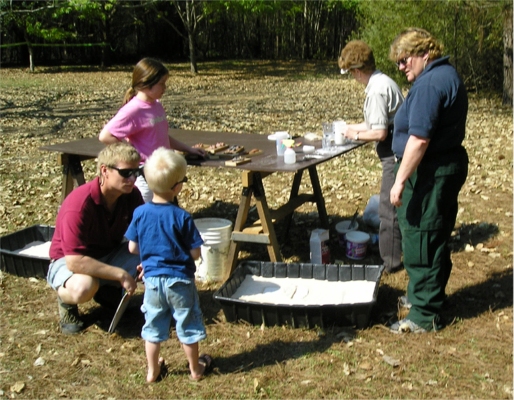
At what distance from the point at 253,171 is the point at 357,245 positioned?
1268 mm

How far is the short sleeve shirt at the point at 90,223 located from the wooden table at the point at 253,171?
0.92 meters

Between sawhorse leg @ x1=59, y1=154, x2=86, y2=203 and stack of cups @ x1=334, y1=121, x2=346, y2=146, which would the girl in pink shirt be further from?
stack of cups @ x1=334, y1=121, x2=346, y2=146

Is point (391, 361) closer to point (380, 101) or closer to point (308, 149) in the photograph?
point (380, 101)

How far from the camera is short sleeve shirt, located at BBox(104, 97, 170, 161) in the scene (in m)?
4.79

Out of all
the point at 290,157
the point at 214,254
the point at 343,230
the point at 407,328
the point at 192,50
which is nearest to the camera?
the point at 407,328

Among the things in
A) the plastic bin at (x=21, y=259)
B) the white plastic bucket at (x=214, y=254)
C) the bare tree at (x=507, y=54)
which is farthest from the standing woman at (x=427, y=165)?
the bare tree at (x=507, y=54)

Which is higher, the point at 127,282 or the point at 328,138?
the point at 328,138

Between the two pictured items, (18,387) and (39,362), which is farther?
(39,362)

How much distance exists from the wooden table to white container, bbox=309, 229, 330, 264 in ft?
1.11

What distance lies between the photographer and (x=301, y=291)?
471 centimetres

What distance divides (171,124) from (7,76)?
43.0ft

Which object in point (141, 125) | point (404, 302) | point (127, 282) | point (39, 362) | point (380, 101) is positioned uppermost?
point (380, 101)

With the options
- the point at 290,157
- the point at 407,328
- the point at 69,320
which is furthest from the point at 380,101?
the point at 69,320

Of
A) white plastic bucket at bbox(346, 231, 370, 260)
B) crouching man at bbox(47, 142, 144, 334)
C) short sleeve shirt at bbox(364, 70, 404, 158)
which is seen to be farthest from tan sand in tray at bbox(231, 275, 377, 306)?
short sleeve shirt at bbox(364, 70, 404, 158)
